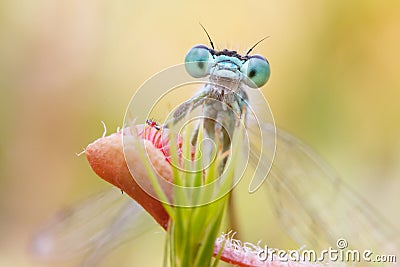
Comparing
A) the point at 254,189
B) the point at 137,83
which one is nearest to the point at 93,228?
the point at 254,189

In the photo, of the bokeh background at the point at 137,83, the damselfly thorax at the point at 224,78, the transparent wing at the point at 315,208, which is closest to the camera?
the damselfly thorax at the point at 224,78

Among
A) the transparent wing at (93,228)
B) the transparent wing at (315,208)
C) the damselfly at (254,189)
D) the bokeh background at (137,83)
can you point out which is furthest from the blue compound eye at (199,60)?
the bokeh background at (137,83)

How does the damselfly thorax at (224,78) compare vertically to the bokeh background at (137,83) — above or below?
below

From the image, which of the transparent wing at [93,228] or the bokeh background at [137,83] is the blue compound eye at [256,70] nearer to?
the transparent wing at [93,228]

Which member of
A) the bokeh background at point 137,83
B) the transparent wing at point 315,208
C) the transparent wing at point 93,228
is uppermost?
the bokeh background at point 137,83

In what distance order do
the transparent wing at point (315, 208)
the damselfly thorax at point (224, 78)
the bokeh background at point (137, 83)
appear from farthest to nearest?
1. the bokeh background at point (137, 83)
2. the transparent wing at point (315, 208)
3. the damselfly thorax at point (224, 78)

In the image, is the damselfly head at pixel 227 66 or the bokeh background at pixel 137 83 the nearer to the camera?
the damselfly head at pixel 227 66

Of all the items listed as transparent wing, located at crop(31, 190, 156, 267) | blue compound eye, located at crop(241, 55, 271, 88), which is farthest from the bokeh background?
blue compound eye, located at crop(241, 55, 271, 88)
